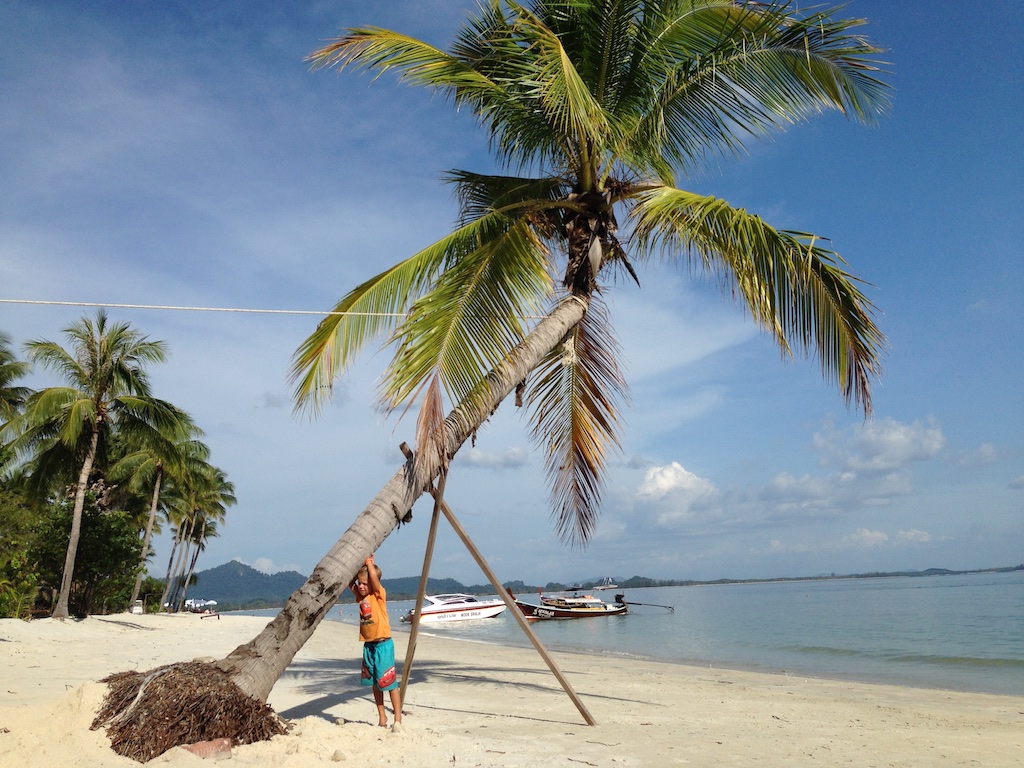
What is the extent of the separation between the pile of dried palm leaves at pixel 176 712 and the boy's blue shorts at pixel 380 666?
131 cm

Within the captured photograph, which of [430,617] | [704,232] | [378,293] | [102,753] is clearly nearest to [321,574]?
[102,753]

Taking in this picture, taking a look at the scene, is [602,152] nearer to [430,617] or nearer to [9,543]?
[9,543]

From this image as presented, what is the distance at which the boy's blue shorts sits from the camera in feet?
20.5

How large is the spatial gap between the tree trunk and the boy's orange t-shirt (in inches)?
30.0

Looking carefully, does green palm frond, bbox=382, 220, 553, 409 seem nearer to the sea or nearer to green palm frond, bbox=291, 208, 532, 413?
green palm frond, bbox=291, 208, 532, 413

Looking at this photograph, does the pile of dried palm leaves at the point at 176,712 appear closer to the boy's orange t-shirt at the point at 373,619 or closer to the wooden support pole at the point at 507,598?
the boy's orange t-shirt at the point at 373,619

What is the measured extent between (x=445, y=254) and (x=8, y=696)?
5.94 m

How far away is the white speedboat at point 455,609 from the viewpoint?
44594mm

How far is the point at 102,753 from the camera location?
441 centimetres

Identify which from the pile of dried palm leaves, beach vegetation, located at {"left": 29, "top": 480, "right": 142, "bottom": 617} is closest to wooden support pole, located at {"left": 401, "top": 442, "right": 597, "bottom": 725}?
the pile of dried palm leaves

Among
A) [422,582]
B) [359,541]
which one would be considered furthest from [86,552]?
[359,541]

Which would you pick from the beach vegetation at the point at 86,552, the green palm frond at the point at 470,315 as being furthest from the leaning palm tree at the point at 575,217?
the beach vegetation at the point at 86,552

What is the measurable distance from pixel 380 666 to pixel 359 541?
1.43 metres

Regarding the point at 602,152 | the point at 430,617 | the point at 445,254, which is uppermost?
the point at 602,152
